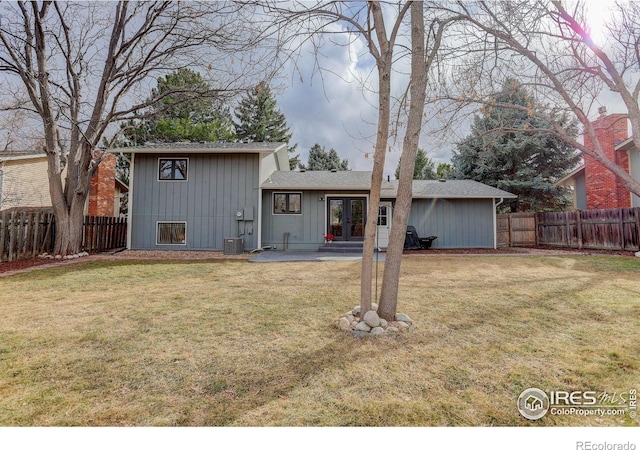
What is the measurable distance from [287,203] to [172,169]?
15.0 feet

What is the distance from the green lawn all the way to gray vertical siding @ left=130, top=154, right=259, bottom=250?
20.9ft

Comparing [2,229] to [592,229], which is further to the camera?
[592,229]

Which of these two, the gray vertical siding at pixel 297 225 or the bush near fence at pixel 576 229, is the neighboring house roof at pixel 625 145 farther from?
the gray vertical siding at pixel 297 225

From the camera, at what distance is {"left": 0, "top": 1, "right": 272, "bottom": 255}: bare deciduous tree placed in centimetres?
877

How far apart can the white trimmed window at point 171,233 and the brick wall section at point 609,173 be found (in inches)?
654

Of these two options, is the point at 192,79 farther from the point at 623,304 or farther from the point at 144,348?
the point at 623,304

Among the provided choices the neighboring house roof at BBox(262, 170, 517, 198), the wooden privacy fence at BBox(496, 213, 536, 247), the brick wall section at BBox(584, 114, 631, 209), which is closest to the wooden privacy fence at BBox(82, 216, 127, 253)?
the neighboring house roof at BBox(262, 170, 517, 198)

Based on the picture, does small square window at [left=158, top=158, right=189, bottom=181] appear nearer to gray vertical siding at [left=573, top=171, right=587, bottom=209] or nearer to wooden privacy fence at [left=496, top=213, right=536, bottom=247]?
wooden privacy fence at [left=496, top=213, right=536, bottom=247]

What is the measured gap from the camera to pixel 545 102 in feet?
29.6

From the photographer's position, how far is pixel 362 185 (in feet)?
39.0

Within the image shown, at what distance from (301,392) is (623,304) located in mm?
4673

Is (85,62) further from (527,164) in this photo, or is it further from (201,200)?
(527,164)

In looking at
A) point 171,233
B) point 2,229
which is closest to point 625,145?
point 171,233

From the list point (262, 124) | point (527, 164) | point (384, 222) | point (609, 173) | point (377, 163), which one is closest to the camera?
point (377, 163)
